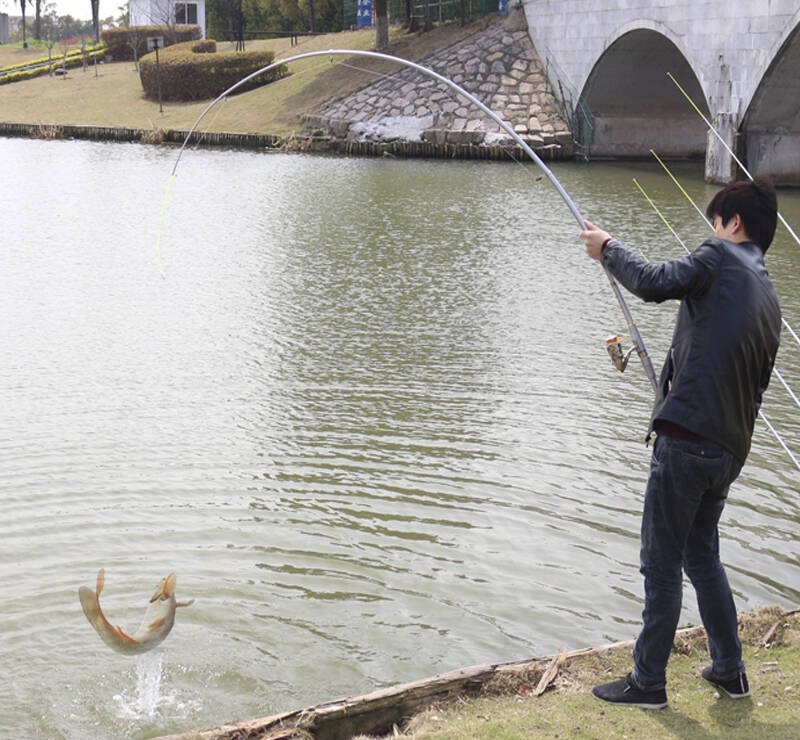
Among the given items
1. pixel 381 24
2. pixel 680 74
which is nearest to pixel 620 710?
pixel 680 74

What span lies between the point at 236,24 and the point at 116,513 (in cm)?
5241

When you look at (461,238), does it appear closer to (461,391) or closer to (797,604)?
(461,391)

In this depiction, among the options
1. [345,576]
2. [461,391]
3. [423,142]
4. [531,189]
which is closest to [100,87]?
[423,142]

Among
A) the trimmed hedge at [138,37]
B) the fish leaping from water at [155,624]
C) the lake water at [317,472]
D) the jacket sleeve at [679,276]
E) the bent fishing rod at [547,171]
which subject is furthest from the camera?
the trimmed hedge at [138,37]

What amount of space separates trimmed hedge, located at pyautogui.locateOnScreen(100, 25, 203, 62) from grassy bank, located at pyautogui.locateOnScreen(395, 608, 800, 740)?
162 ft

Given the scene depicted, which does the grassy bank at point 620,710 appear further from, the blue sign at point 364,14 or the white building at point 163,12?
the white building at point 163,12

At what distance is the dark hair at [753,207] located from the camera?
12.8 feet

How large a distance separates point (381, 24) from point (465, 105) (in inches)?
303

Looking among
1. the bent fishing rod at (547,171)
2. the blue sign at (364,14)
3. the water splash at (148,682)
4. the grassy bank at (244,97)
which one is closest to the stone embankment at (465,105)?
the grassy bank at (244,97)

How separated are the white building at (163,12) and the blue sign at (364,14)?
29.5 feet

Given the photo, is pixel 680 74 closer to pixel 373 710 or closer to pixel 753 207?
pixel 753 207

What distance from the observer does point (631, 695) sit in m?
4.01

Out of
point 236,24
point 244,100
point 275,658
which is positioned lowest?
point 275,658

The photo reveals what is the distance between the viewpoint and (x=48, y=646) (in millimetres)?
5254
